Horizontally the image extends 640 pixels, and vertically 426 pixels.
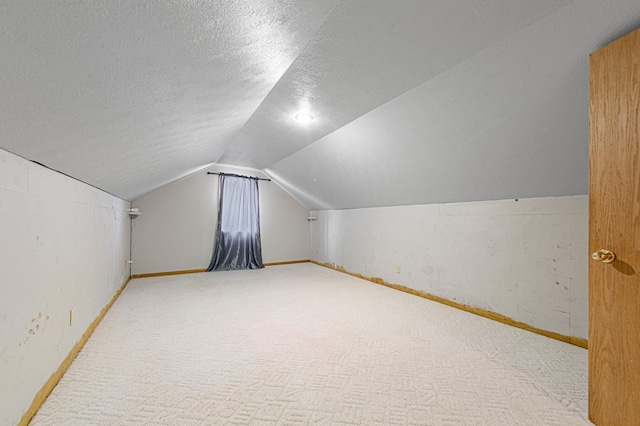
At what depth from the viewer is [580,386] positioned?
1553 mm

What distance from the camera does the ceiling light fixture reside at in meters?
2.47

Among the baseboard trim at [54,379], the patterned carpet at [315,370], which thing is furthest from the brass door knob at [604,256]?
the baseboard trim at [54,379]

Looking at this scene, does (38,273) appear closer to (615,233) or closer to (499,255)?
(615,233)

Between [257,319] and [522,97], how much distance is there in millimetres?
2692

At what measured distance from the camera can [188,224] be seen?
16.2 ft

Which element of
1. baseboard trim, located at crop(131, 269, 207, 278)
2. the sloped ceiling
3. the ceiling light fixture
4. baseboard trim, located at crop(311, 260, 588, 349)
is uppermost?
the ceiling light fixture

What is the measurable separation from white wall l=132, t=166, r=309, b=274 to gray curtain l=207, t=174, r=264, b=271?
148 millimetres

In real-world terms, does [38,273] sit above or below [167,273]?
above

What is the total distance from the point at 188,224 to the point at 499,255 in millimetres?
4707

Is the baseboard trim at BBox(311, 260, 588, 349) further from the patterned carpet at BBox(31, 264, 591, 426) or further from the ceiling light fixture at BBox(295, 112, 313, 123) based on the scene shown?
the ceiling light fixture at BBox(295, 112, 313, 123)

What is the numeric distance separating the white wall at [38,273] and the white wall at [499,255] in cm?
333

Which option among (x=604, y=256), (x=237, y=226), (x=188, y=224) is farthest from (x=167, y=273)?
(x=604, y=256)

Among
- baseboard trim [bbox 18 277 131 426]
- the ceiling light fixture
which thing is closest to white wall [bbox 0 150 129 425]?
baseboard trim [bbox 18 277 131 426]

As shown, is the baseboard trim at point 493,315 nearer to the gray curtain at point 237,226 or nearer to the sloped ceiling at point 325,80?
the sloped ceiling at point 325,80
